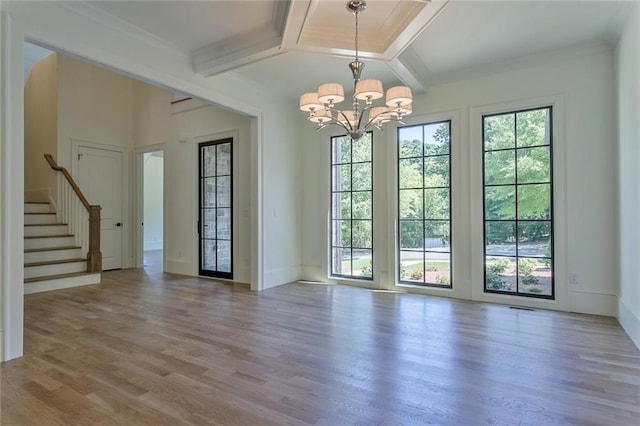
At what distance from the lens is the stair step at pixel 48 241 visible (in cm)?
573

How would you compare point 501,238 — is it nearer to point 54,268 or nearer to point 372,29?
point 372,29

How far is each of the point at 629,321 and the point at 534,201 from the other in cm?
162

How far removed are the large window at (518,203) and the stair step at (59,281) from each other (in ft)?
20.1

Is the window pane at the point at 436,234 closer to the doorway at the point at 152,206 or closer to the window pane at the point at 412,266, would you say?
the window pane at the point at 412,266

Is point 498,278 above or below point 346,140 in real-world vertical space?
below

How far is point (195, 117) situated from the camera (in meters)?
6.67

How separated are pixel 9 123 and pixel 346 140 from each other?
4275 millimetres

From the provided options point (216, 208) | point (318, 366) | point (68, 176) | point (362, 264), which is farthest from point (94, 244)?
point (318, 366)

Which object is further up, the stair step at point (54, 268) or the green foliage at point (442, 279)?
Answer: the stair step at point (54, 268)

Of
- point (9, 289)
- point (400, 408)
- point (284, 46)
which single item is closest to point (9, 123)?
point (9, 289)

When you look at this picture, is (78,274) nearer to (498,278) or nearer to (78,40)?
(78,40)

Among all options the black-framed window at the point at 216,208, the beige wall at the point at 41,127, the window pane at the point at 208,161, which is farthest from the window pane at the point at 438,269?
the beige wall at the point at 41,127

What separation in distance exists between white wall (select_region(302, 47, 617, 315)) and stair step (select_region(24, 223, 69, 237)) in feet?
19.0

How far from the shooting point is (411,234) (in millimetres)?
5246
